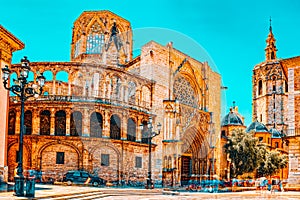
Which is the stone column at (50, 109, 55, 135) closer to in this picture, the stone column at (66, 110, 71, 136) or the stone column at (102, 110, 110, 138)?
the stone column at (66, 110, 71, 136)

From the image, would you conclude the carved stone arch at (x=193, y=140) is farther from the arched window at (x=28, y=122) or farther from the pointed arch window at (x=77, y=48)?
the arched window at (x=28, y=122)

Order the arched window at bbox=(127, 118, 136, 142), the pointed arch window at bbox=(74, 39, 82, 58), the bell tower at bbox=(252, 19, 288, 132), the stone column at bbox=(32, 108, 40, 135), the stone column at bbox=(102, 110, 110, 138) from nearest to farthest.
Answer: the stone column at bbox=(32, 108, 40, 135) → the stone column at bbox=(102, 110, 110, 138) → the arched window at bbox=(127, 118, 136, 142) → the pointed arch window at bbox=(74, 39, 82, 58) → the bell tower at bbox=(252, 19, 288, 132)

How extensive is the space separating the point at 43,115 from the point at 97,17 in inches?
672

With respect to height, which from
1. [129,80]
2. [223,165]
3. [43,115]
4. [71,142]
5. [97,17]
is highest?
[97,17]

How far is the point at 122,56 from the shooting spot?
142 feet

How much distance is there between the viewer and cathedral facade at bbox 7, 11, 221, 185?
29672mm

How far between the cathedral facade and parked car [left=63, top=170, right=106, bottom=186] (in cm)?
159

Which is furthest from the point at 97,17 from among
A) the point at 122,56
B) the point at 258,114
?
the point at 258,114

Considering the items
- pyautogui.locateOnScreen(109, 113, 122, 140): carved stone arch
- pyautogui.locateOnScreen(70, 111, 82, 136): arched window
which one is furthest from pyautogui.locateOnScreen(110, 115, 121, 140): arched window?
pyautogui.locateOnScreen(70, 111, 82, 136): arched window

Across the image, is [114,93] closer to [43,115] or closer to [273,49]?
[43,115]

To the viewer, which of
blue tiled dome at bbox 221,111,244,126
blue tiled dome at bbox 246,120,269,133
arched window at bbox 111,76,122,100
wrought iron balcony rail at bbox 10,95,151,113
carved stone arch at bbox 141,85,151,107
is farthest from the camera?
blue tiled dome at bbox 246,120,269,133

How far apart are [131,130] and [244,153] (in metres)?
14.8

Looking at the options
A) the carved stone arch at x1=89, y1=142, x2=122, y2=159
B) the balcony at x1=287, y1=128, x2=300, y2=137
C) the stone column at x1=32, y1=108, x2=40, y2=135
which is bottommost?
the carved stone arch at x1=89, y1=142, x2=122, y2=159

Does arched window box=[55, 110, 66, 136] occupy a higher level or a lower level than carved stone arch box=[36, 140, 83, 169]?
higher
